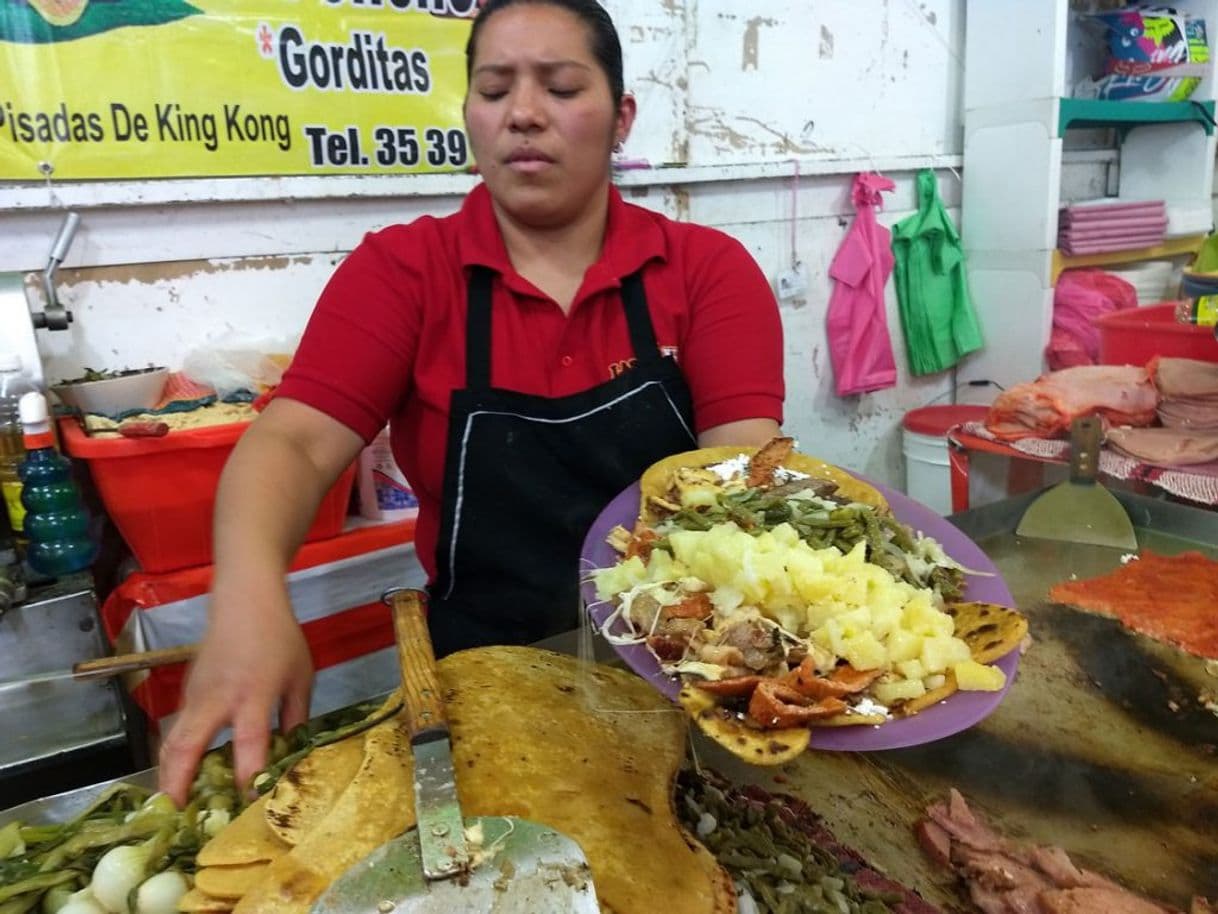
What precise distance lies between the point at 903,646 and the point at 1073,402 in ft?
6.92

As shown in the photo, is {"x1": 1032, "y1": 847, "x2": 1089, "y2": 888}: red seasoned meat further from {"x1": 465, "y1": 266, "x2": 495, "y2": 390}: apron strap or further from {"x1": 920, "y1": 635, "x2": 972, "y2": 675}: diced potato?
{"x1": 465, "y1": 266, "x2": 495, "y2": 390}: apron strap

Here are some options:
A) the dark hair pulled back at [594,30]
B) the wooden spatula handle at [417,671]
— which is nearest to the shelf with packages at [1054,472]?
the dark hair pulled back at [594,30]

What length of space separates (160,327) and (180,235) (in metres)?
0.26

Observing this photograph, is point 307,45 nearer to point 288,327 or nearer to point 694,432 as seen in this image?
point 288,327

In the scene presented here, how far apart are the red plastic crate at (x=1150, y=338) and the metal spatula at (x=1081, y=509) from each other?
808 mm

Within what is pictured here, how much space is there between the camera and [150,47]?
2303 mm

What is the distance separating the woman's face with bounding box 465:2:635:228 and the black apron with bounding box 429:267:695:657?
0.67 ft

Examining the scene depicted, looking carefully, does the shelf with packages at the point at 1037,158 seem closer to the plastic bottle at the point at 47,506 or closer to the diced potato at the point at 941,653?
the diced potato at the point at 941,653

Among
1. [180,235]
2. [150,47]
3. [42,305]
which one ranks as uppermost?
[150,47]

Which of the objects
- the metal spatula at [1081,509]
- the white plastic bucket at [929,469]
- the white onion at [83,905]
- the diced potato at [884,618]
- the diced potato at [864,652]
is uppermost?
the diced potato at [884,618]

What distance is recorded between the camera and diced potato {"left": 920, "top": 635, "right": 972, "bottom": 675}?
38.8 inches

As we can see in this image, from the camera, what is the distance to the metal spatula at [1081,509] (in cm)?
218

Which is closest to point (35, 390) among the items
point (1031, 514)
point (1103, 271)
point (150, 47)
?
point (150, 47)

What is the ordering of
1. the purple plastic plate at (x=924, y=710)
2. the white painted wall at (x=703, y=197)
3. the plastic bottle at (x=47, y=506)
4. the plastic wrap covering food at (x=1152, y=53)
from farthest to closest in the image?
the plastic wrap covering food at (x=1152, y=53)
the white painted wall at (x=703, y=197)
the plastic bottle at (x=47, y=506)
the purple plastic plate at (x=924, y=710)
